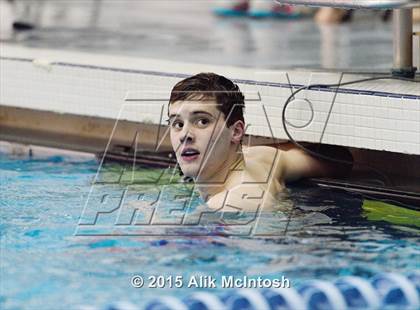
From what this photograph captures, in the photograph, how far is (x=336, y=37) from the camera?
364 inches

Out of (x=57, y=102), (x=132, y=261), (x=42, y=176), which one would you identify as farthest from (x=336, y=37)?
(x=132, y=261)

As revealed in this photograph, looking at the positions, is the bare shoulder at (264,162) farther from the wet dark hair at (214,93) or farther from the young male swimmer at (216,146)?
the wet dark hair at (214,93)

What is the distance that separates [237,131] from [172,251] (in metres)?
0.75

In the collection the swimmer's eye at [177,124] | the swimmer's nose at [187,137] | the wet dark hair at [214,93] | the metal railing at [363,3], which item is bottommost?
the swimmer's nose at [187,137]

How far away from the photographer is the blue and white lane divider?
3.10m

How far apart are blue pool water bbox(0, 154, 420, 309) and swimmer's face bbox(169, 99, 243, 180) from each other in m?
0.24

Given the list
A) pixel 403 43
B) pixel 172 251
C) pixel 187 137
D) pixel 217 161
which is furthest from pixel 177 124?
pixel 403 43

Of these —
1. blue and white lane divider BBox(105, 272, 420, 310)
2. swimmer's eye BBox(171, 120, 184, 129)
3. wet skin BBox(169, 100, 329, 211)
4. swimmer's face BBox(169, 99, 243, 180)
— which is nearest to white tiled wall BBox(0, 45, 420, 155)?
wet skin BBox(169, 100, 329, 211)

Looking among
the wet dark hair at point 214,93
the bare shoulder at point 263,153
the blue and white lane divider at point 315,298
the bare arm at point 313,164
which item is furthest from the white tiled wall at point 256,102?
the blue and white lane divider at point 315,298

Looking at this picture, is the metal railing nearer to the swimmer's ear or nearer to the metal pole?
Result: the swimmer's ear

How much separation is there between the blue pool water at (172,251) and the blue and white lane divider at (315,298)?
0.45ft

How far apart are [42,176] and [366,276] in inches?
81.2

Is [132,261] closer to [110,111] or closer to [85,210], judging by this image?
[85,210]

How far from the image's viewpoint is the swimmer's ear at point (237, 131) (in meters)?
4.23
